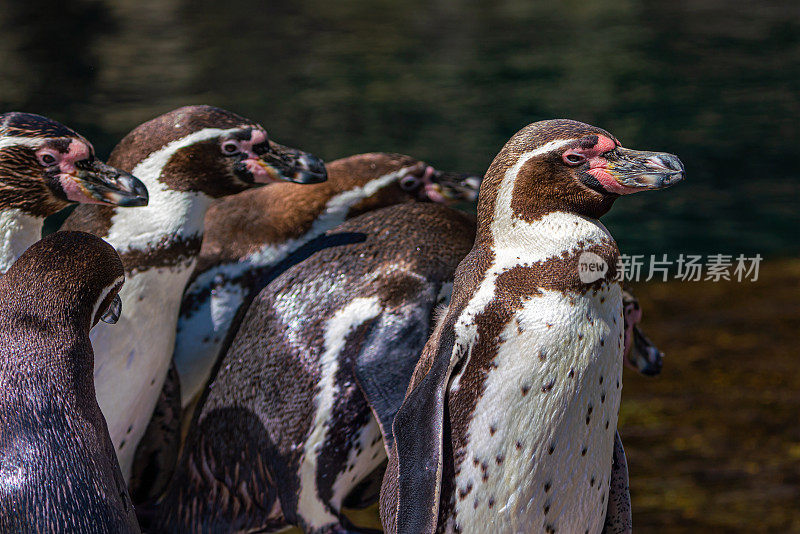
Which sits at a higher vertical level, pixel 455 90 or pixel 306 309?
pixel 306 309

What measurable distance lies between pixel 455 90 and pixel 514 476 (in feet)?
36.2

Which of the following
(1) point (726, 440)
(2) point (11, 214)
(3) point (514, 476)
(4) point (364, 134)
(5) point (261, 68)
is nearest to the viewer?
(3) point (514, 476)

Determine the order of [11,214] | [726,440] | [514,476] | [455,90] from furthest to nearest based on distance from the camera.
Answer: [455,90], [726,440], [11,214], [514,476]

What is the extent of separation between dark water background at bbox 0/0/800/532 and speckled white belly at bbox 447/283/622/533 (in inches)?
49.1

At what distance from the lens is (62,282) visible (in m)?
1.72

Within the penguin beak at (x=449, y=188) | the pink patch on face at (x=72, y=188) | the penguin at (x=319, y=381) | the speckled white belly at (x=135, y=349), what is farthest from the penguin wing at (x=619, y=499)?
the pink patch on face at (x=72, y=188)

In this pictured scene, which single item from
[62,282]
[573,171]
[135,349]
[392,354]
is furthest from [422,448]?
[135,349]

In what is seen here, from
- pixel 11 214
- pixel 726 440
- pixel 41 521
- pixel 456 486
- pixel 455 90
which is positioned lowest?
pixel 455 90

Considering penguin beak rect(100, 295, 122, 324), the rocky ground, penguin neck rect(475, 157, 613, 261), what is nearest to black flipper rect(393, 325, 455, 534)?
penguin neck rect(475, 157, 613, 261)

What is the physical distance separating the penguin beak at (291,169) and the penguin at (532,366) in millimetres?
639

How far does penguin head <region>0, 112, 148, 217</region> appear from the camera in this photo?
212cm

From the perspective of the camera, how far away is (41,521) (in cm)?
162

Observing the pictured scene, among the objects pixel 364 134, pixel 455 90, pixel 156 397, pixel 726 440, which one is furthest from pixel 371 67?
pixel 156 397

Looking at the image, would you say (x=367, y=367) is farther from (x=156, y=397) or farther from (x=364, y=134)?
(x=364, y=134)
